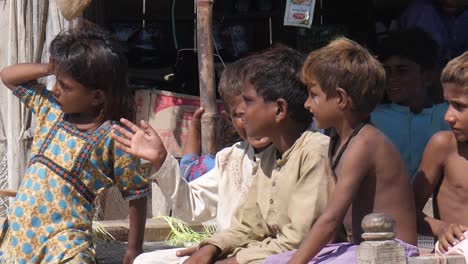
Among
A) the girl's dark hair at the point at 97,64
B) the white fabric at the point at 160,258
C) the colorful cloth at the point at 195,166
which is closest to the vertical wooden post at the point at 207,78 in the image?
the colorful cloth at the point at 195,166

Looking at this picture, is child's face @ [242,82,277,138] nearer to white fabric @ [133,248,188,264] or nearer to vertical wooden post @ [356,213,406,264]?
white fabric @ [133,248,188,264]

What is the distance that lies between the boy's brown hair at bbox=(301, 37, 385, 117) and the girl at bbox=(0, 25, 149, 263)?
100 centimetres

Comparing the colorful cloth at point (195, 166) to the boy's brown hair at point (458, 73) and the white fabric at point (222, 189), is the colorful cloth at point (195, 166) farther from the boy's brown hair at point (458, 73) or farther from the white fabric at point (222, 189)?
the boy's brown hair at point (458, 73)

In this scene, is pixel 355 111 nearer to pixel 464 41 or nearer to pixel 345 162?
pixel 345 162

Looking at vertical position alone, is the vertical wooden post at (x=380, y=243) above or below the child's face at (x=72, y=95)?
below

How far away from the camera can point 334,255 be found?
12.2 ft

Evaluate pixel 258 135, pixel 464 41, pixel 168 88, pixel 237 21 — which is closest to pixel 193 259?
pixel 258 135

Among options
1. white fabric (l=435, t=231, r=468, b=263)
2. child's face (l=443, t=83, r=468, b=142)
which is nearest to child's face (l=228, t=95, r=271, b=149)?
child's face (l=443, t=83, r=468, b=142)

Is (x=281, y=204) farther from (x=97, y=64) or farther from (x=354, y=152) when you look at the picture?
(x=97, y=64)

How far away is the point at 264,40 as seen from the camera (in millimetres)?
8391

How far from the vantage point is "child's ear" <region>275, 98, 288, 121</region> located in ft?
13.5

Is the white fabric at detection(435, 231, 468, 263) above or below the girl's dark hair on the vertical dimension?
below

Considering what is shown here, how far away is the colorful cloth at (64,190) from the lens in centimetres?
430

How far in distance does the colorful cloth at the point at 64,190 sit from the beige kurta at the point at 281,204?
1.72ft
